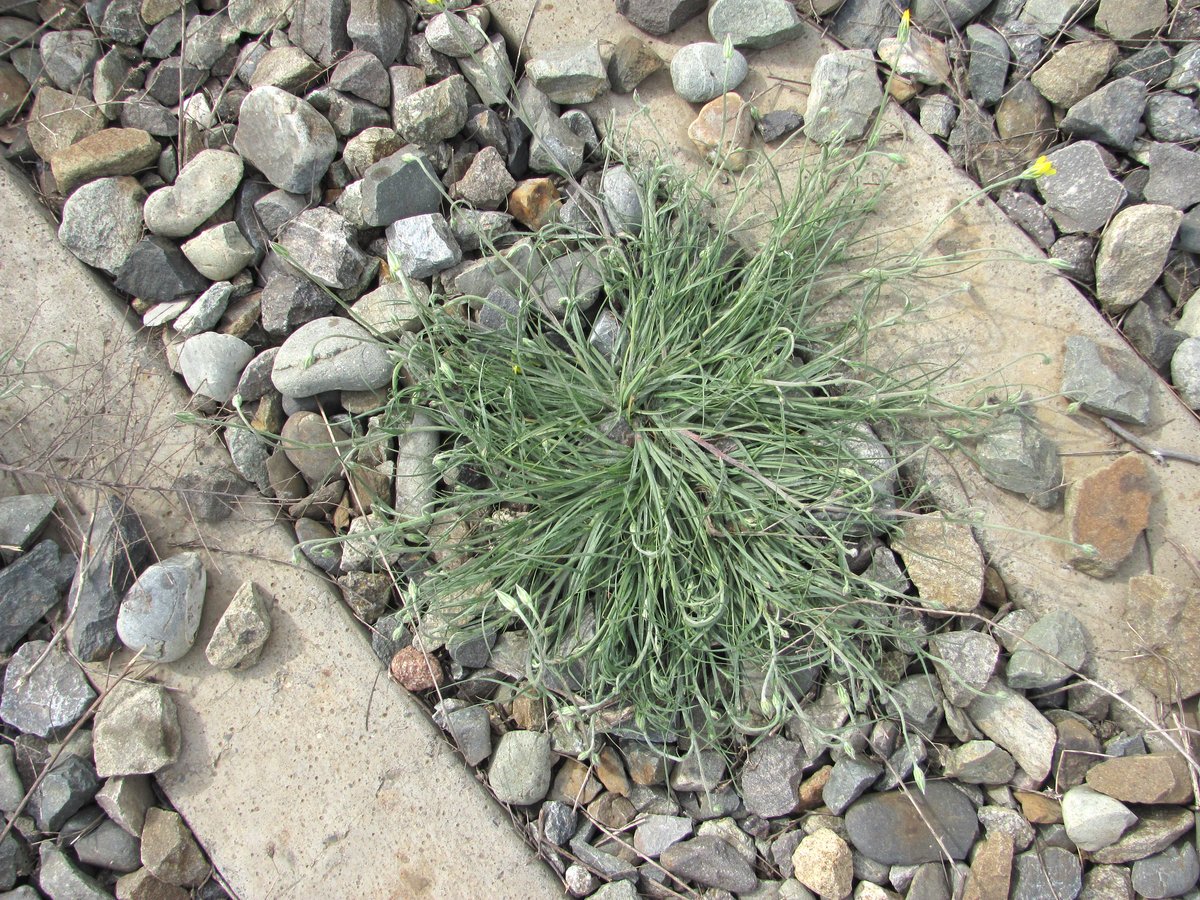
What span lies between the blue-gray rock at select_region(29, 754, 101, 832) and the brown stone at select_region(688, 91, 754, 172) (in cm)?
235

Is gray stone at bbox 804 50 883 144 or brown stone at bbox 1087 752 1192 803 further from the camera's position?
gray stone at bbox 804 50 883 144

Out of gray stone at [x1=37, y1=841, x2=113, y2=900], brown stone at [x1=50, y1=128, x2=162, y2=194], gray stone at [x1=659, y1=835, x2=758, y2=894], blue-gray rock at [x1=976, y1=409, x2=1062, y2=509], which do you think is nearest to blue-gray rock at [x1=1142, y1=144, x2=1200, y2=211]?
blue-gray rock at [x1=976, y1=409, x2=1062, y2=509]

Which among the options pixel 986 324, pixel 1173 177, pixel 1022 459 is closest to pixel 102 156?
pixel 986 324

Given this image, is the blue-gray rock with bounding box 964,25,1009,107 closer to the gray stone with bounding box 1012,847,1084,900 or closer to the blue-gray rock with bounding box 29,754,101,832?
the gray stone with bounding box 1012,847,1084,900

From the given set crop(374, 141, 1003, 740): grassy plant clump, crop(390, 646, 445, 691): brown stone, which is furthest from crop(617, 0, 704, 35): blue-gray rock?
crop(390, 646, 445, 691): brown stone

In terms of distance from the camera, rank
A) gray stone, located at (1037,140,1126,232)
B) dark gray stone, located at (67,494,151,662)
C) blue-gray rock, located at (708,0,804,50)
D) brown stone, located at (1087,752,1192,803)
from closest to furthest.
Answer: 1. brown stone, located at (1087,752,1192,803)
2. dark gray stone, located at (67,494,151,662)
3. gray stone, located at (1037,140,1126,232)
4. blue-gray rock, located at (708,0,804,50)

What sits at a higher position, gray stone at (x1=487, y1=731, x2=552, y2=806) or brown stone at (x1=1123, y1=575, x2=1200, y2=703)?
brown stone at (x1=1123, y1=575, x2=1200, y2=703)

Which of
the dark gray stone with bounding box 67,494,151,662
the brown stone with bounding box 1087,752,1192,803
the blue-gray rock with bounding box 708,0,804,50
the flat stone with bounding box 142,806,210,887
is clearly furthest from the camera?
the blue-gray rock with bounding box 708,0,804,50

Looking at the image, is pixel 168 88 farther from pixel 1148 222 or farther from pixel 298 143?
pixel 1148 222

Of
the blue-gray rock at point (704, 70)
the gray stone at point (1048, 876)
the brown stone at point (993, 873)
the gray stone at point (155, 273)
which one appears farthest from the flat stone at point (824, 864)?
the gray stone at point (155, 273)

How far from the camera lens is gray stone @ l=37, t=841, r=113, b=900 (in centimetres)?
204

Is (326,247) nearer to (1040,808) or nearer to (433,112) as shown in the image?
(433,112)

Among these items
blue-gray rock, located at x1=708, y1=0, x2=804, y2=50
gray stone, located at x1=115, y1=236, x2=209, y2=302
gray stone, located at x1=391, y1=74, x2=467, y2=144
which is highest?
blue-gray rock, located at x1=708, y1=0, x2=804, y2=50

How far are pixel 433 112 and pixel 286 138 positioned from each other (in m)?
0.42
